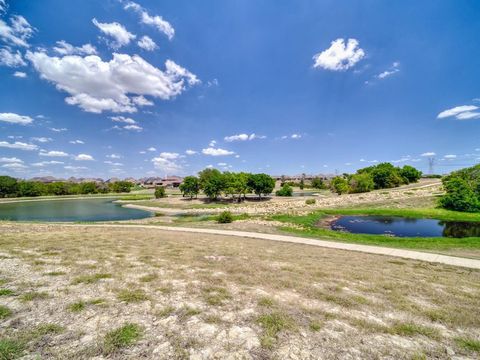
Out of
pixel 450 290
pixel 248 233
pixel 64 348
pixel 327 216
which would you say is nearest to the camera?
pixel 64 348

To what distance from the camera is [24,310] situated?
4906 millimetres

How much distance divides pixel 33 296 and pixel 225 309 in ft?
16.0

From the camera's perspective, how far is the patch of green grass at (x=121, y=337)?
12.5 feet

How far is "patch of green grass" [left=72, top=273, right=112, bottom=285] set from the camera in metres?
6.54

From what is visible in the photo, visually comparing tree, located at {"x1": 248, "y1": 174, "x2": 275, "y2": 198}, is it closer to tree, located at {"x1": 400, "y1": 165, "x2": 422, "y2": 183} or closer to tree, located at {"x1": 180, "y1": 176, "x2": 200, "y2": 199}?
tree, located at {"x1": 180, "y1": 176, "x2": 200, "y2": 199}

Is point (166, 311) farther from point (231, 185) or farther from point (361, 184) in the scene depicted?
point (361, 184)

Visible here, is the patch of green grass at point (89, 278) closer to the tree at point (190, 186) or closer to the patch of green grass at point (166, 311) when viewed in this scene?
the patch of green grass at point (166, 311)

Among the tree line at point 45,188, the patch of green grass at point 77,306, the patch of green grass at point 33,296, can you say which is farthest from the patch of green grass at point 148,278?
the tree line at point 45,188

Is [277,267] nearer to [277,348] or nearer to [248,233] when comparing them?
[277,348]

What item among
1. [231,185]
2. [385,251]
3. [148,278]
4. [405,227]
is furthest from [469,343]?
[231,185]

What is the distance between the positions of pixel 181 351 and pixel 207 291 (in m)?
2.50

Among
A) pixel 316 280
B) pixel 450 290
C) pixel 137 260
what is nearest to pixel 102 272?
pixel 137 260

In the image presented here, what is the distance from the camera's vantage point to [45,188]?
108 meters

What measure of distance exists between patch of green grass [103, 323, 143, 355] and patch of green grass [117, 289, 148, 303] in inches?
45.8
